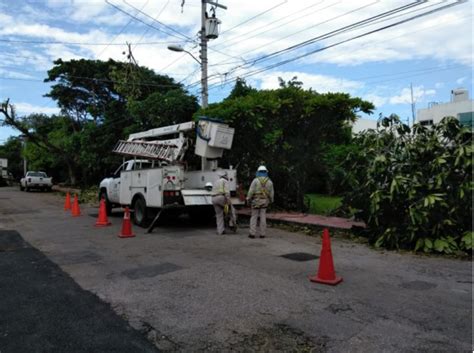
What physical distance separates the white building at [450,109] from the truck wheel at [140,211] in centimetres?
3039

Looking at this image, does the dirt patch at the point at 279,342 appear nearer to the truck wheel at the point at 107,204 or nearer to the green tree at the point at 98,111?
the truck wheel at the point at 107,204

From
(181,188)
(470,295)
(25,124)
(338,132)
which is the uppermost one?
(25,124)

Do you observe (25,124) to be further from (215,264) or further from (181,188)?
(215,264)

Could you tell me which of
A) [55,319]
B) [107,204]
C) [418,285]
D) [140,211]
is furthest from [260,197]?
[107,204]

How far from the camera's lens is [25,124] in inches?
1620

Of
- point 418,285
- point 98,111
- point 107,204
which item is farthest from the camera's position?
point 98,111

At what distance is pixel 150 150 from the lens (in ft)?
41.9

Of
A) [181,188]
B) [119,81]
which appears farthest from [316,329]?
[119,81]

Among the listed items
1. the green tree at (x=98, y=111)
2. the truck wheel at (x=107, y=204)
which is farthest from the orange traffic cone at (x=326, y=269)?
the green tree at (x=98, y=111)

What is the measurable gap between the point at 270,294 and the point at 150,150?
8129 mm

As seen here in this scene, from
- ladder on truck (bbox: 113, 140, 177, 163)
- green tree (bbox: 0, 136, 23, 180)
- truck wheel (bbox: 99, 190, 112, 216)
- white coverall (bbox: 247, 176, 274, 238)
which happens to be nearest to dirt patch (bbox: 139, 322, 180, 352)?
white coverall (bbox: 247, 176, 274, 238)

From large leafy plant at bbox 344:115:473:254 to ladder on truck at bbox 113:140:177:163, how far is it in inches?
207

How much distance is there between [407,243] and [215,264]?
13.4 ft

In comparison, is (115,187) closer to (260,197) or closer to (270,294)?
(260,197)
